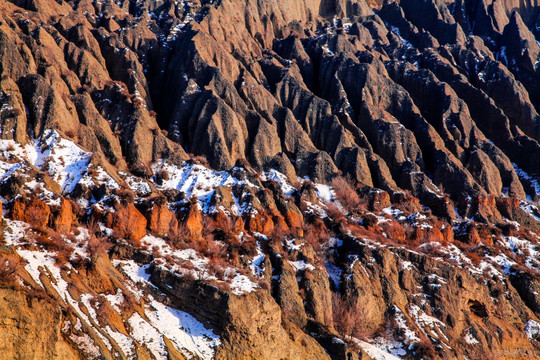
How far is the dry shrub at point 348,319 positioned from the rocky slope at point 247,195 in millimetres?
169

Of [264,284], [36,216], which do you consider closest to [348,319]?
[264,284]

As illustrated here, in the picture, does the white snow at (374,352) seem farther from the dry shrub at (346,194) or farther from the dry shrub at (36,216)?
the dry shrub at (36,216)

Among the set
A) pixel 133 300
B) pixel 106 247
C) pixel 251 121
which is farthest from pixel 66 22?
pixel 133 300

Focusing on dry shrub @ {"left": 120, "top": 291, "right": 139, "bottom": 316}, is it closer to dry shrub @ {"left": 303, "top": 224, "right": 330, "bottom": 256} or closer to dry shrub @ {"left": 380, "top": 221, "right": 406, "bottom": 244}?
dry shrub @ {"left": 303, "top": 224, "right": 330, "bottom": 256}

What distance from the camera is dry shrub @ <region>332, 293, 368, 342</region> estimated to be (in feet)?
138

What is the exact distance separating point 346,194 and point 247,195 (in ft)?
43.4

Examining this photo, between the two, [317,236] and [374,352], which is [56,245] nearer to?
[317,236]

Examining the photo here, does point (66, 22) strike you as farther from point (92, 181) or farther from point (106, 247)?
point (106, 247)

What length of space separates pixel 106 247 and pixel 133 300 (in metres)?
5.90

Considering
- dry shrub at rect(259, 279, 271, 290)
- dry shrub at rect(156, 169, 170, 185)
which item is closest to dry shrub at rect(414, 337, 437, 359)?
dry shrub at rect(259, 279, 271, 290)

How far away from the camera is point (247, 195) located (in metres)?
50.2

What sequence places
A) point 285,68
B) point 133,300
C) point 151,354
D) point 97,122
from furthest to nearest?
point 285,68
point 97,122
point 133,300
point 151,354

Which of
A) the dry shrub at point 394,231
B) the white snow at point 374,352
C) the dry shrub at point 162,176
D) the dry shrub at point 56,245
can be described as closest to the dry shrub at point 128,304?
the dry shrub at point 56,245

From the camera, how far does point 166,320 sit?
35.9 metres
